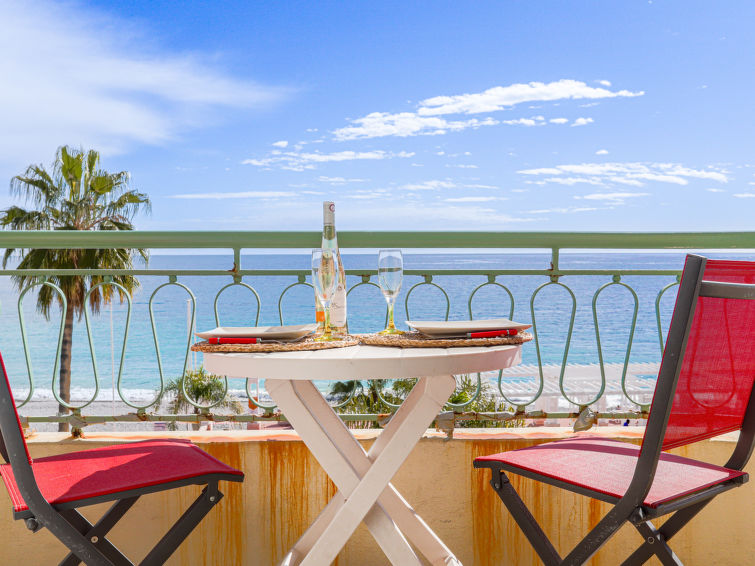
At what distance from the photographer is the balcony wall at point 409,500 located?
8.07 ft

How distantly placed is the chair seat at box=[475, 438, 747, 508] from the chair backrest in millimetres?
112

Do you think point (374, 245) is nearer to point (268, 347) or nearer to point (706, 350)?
point (268, 347)

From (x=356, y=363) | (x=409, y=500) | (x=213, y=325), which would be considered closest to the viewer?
(x=356, y=363)

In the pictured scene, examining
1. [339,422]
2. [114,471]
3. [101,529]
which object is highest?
[339,422]

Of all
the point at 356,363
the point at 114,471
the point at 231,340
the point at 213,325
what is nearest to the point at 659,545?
the point at 356,363

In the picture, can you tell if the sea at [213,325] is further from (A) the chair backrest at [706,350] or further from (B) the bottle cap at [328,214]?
(A) the chair backrest at [706,350]

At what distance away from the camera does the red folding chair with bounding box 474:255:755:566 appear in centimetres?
129

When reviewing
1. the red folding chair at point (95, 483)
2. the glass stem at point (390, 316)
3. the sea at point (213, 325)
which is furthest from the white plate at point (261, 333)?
the sea at point (213, 325)

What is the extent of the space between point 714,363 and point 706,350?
0.06 metres

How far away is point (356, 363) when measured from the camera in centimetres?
129

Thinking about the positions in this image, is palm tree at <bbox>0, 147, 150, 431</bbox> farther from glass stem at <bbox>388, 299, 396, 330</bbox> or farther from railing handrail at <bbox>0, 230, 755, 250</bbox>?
glass stem at <bbox>388, 299, 396, 330</bbox>

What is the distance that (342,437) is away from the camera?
1.58 meters

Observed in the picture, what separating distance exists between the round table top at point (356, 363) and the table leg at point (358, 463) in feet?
0.46

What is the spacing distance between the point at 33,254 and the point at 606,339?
30.6 metres
